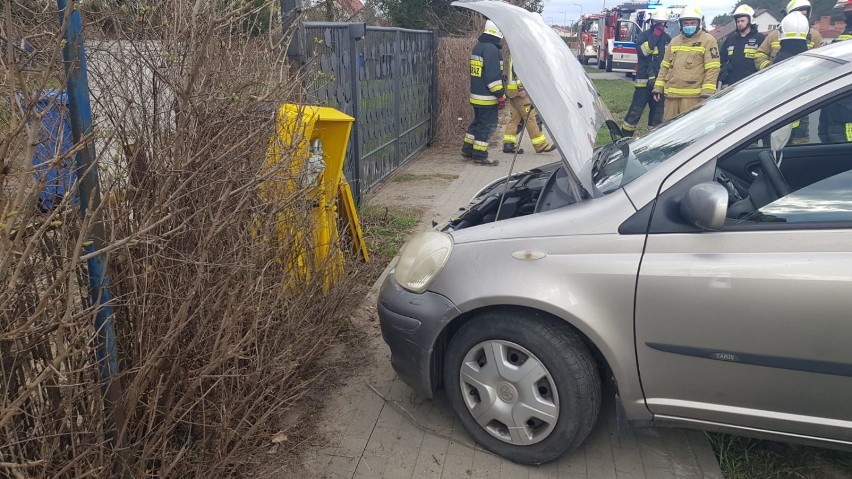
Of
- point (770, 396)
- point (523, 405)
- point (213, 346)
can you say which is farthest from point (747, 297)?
point (213, 346)

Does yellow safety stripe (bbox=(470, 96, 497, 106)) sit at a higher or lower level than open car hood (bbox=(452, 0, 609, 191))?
lower

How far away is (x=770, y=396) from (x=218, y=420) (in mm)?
2167

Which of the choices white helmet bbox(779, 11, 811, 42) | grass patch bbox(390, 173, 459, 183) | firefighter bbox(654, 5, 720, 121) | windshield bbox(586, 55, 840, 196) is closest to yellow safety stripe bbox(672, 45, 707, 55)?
firefighter bbox(654, 5, 720, 121)

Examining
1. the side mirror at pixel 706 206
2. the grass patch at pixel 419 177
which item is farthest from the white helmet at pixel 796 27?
the side mirror at pixel 706 206

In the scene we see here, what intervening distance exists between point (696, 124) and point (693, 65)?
6.60 m

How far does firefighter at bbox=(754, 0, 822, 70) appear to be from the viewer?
10008 mm

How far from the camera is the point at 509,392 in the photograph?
285cm

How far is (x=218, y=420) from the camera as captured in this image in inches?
105

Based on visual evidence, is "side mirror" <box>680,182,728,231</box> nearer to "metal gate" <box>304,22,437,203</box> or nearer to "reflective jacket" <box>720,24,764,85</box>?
"metal gate" <box>304,22,437,203</box>

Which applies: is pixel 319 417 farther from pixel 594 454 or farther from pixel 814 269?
pixel 814 269

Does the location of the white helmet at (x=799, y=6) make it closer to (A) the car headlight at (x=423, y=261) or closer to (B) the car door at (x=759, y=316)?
(B) the car door at (x=759, y=316)

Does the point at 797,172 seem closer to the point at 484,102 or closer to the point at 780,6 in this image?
the point at 484,102

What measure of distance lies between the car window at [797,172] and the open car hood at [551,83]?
0.64 metres

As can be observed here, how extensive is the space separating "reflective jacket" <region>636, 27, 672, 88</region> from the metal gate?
3.63m
